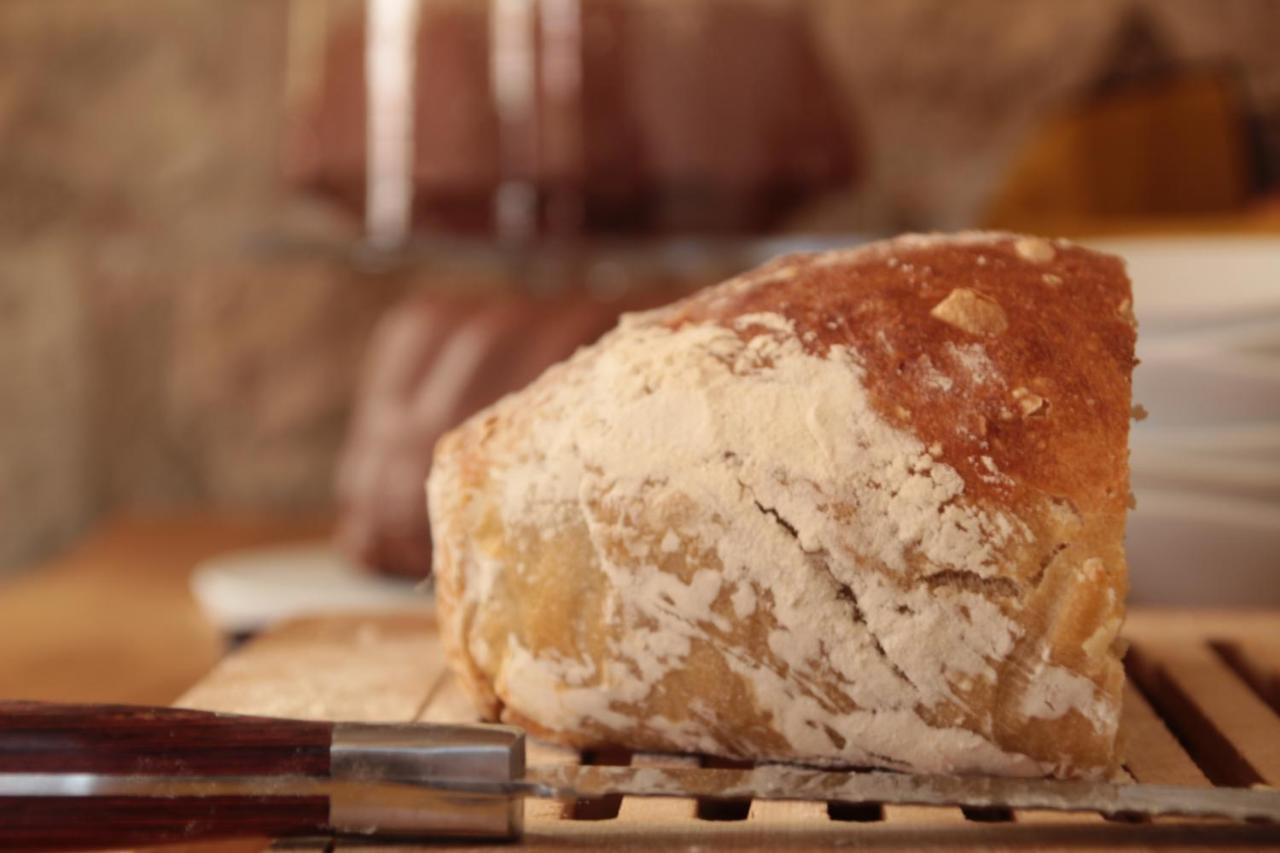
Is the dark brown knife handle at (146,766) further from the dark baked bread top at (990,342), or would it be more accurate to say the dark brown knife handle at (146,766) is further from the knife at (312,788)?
the dark baked bread top at (990,342)

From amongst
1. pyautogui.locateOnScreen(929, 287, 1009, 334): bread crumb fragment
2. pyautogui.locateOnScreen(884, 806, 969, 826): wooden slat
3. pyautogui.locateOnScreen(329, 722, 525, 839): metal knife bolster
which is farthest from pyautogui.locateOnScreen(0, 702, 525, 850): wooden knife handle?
pyautogui.locateOnScreen(929, 287, 1009, 334): bread crumb fragment

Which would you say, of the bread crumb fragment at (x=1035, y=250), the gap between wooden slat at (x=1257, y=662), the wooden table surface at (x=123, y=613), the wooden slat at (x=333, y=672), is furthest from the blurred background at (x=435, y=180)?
the bread crumb fragment at (x=1035, y=250)

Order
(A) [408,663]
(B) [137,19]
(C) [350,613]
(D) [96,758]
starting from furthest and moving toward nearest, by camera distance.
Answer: (B) [137,19] < (C) [350,613] < (A) [408,663] < (D) [96,758]

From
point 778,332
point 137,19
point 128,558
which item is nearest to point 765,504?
point 778,332

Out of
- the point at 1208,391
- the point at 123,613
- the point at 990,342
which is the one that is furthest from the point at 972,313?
the point at 123,613

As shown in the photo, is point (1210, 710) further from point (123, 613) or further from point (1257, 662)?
point (123, 613)

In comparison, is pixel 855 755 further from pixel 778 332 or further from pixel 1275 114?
pixel 1275 114
